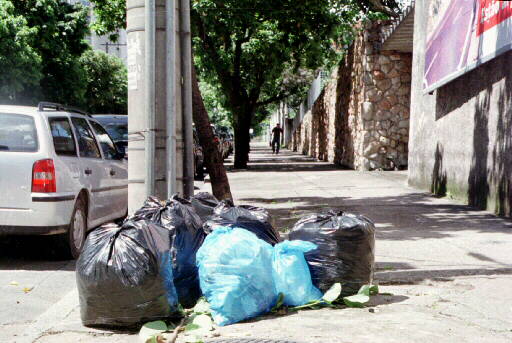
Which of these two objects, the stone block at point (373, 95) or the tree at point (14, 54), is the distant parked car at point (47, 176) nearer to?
the stone block at point (373, 95)

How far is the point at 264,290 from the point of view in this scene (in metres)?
4.17

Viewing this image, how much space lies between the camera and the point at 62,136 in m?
6.78

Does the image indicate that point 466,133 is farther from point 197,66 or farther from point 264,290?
point 197,66

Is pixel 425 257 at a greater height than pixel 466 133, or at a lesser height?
lesser

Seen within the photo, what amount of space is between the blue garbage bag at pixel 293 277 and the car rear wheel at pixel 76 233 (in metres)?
2.99

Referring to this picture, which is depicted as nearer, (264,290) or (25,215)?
(264,290)

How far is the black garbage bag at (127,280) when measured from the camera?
3.97 metres

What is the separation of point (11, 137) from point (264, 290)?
3555 millimetres

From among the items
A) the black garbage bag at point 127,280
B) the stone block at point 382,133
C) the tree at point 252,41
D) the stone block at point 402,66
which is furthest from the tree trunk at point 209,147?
the stone block at point 402,66

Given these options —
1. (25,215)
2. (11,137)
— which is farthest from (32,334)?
(11,137)

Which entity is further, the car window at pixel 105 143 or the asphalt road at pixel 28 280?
the car window at pixel 105 143

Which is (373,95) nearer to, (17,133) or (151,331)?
(17,133)

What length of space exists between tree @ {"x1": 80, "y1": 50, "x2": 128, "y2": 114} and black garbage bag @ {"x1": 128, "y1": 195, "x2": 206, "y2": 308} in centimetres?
4296

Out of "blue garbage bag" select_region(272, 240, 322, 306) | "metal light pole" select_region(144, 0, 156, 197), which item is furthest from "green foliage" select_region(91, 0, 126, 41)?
"blue garbage bag" select_region(272, 240, 322, 306)
